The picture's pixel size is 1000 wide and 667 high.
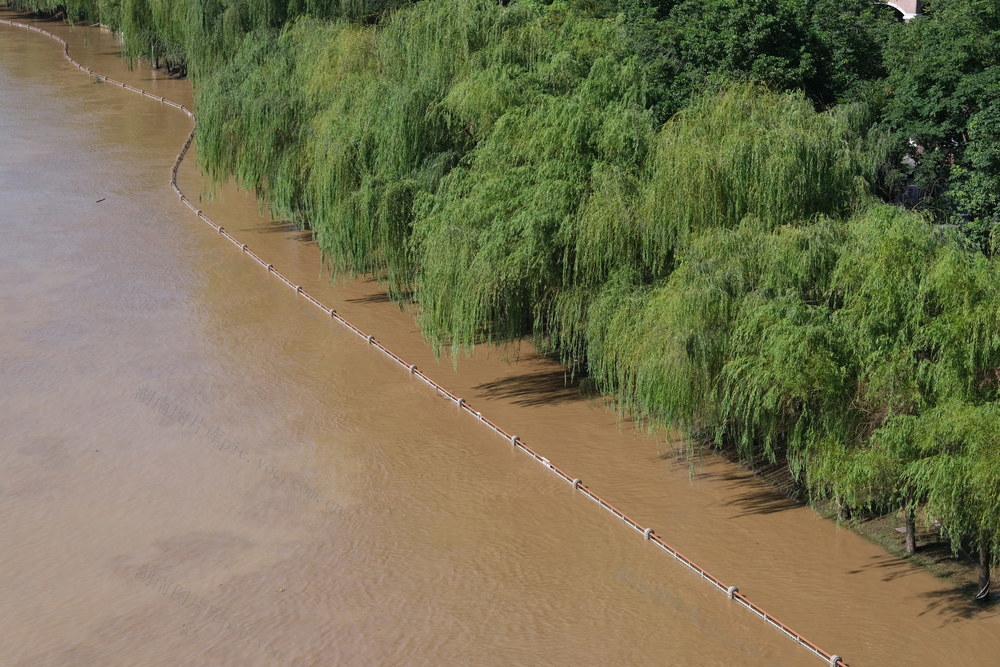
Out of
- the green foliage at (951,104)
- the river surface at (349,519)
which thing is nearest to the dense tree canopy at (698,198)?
the green foliage at (951,104)

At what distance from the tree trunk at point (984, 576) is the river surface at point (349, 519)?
0.90ft

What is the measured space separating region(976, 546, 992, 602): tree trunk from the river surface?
28 centimetres

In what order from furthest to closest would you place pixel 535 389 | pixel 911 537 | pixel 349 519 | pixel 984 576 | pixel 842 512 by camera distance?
pixel 535 389, pixel 349 519, pixel 842 512, pixel 911 537, pixel 984 576

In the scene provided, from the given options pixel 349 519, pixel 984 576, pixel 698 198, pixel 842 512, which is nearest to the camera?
pixel 984 576

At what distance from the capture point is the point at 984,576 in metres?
15.2

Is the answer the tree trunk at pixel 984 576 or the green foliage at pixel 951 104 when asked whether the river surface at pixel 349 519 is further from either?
the green foliage at pixel 951 104

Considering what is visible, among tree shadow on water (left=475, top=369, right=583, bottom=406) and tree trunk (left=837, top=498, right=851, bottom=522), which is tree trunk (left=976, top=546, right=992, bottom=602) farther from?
tree shadow on water (left=475, top=369, right=583, bottom=406)

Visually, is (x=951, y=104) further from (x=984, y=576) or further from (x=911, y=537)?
(x=984, y=576)

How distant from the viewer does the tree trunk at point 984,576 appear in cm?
1505

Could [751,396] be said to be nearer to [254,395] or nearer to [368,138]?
[254,395]

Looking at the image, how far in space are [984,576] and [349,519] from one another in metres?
8.97

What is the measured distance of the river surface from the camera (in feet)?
49.8

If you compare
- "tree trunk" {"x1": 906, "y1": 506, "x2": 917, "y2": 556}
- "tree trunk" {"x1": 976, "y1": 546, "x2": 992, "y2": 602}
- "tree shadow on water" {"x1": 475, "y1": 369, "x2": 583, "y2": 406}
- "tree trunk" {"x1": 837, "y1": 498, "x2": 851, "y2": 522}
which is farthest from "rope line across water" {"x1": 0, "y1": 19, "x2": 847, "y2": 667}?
"tree trunk" {"x1": 906, "y1": 506, "x2": 917, "y2": 556}

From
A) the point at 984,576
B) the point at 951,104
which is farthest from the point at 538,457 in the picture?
the point at 951,104
